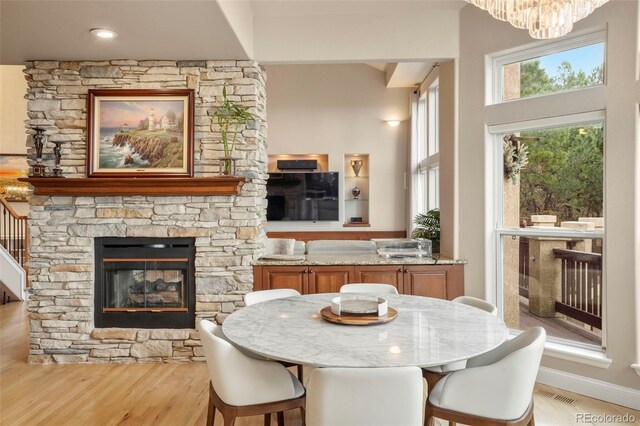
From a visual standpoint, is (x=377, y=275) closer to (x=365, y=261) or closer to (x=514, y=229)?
(x=365, y=261)

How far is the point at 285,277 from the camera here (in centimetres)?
375

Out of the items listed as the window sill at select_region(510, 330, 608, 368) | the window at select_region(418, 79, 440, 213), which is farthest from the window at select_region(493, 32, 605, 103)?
the window sill at select_region(510, 330, 608, 368)

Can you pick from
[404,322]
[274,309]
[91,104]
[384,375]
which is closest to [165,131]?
[91,104]

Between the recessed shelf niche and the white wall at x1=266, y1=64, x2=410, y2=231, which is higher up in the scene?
the white wall at x1=266, y1=64, x2=410, y2=231

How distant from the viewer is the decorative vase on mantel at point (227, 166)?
12.0ft

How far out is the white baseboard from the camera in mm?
2852

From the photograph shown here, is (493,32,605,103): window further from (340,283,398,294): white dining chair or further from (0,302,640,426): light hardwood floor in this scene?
(0,302,640,426): light hardwood floor

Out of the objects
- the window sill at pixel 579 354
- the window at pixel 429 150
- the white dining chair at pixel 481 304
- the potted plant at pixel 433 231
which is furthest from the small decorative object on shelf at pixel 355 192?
the white dining chair at pixel 481 304

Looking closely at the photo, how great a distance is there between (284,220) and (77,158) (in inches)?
143

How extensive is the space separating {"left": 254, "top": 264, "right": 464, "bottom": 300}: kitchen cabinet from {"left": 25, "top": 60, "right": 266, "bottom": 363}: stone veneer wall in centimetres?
50

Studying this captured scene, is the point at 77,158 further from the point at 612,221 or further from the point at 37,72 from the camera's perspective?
the point at 612,221

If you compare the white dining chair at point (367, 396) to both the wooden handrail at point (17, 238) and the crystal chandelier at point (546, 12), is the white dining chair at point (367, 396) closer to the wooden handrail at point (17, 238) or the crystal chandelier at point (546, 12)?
the crystal chandelier at point (546, 12)

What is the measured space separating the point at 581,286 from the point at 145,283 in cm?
368

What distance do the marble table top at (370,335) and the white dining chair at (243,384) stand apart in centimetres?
9
